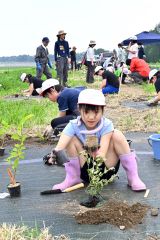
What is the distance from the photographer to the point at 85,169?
10.2ft

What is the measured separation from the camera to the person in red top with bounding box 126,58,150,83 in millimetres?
12367

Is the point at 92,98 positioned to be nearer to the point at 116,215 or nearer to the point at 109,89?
the point at 116,215

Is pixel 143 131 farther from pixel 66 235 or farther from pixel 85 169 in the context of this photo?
pixel 66 235

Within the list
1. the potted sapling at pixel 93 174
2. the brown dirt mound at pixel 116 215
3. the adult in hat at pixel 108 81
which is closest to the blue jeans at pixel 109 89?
the adult in hat at pixel 108 81

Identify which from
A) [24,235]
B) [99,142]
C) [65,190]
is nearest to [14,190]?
[65,190]

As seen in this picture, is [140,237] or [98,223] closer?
[140,237]

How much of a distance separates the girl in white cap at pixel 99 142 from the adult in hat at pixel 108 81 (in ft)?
21.4

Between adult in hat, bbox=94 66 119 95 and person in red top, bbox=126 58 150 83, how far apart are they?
104 inches

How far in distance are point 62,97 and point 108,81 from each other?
525cm

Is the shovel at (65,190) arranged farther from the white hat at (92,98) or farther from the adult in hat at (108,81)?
the adult in hat at (108,81)

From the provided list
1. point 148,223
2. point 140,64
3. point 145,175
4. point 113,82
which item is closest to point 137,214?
point 148,223

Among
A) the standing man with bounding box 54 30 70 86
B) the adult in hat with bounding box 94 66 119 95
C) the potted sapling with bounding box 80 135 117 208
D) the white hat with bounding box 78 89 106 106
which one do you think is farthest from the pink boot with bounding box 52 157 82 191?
the standing man with bounding box 54 30 70 86

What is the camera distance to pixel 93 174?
265 cm

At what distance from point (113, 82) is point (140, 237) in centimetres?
761
